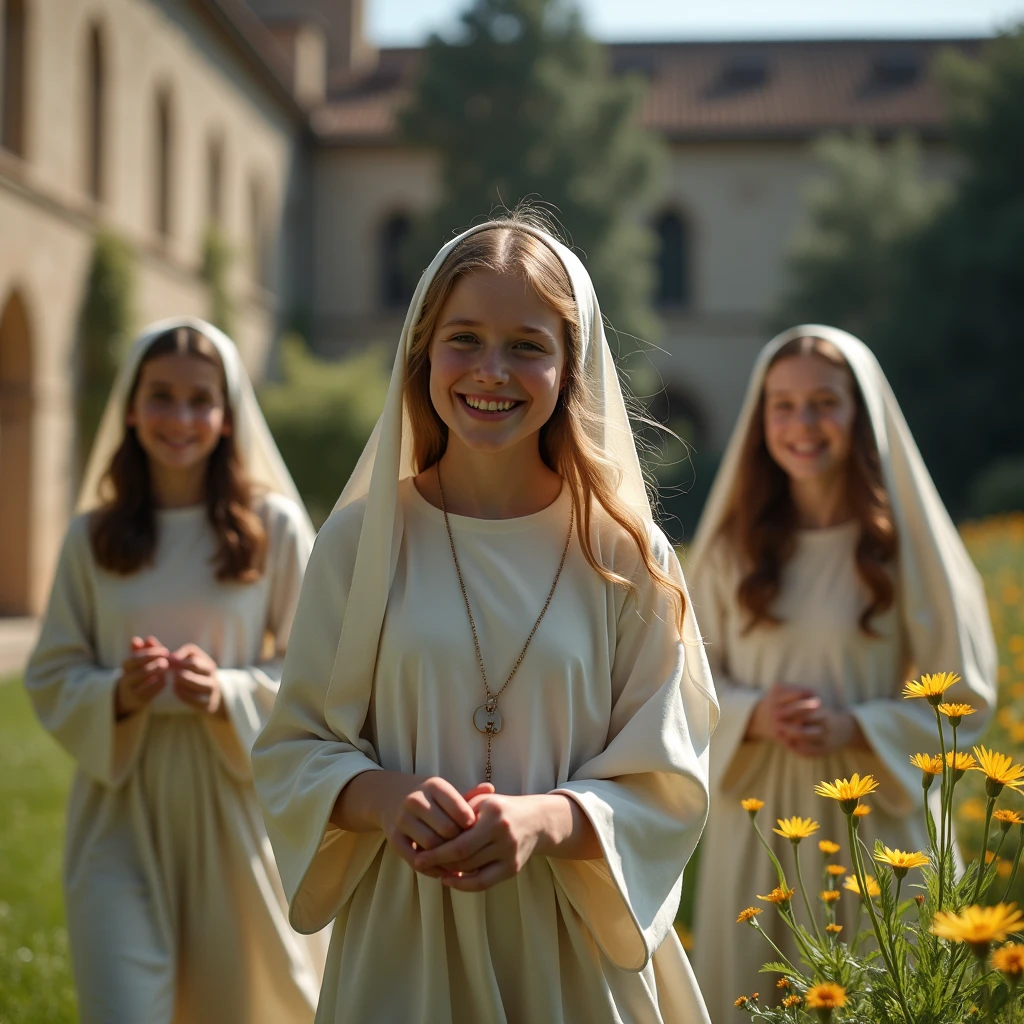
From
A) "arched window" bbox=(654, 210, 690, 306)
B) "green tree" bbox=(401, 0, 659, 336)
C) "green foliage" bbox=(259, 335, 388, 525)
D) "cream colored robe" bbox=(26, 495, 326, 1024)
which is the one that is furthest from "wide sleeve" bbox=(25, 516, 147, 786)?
"arched window" bbox=(654, 210, 690, 306)

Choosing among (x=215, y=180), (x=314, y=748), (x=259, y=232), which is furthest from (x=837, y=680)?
(x=259, y=232)

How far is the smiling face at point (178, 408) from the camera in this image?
12.7 feet

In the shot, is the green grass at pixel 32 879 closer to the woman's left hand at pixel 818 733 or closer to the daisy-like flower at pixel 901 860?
the woman's left hand at pixel 818 733

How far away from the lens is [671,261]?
34.1 meters

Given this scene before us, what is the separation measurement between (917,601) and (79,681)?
2.57 meters

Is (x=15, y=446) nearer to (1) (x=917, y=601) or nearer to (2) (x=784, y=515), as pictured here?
(2) (x=784, y=515)

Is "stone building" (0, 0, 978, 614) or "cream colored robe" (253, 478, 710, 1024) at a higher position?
"stone building" (0, 0, 978, 614)

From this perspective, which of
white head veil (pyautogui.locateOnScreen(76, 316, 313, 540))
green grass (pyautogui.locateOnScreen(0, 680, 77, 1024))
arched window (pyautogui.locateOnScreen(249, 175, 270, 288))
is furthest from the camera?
arched window (pyautogui.locateOnScreen(249, 175, 270, 288))

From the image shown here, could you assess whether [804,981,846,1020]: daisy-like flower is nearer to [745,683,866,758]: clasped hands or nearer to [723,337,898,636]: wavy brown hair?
[745,683,866,758]: clasped hands

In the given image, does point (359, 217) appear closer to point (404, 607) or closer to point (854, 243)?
point (854, 243)

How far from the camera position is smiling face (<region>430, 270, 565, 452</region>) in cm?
246

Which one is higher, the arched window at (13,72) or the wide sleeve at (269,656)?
the arched window at (13,72)

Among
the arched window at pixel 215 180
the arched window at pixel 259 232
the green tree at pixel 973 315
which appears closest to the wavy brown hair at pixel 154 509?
the arched window at pixel 215 180

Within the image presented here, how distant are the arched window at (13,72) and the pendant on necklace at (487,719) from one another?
16.8m
